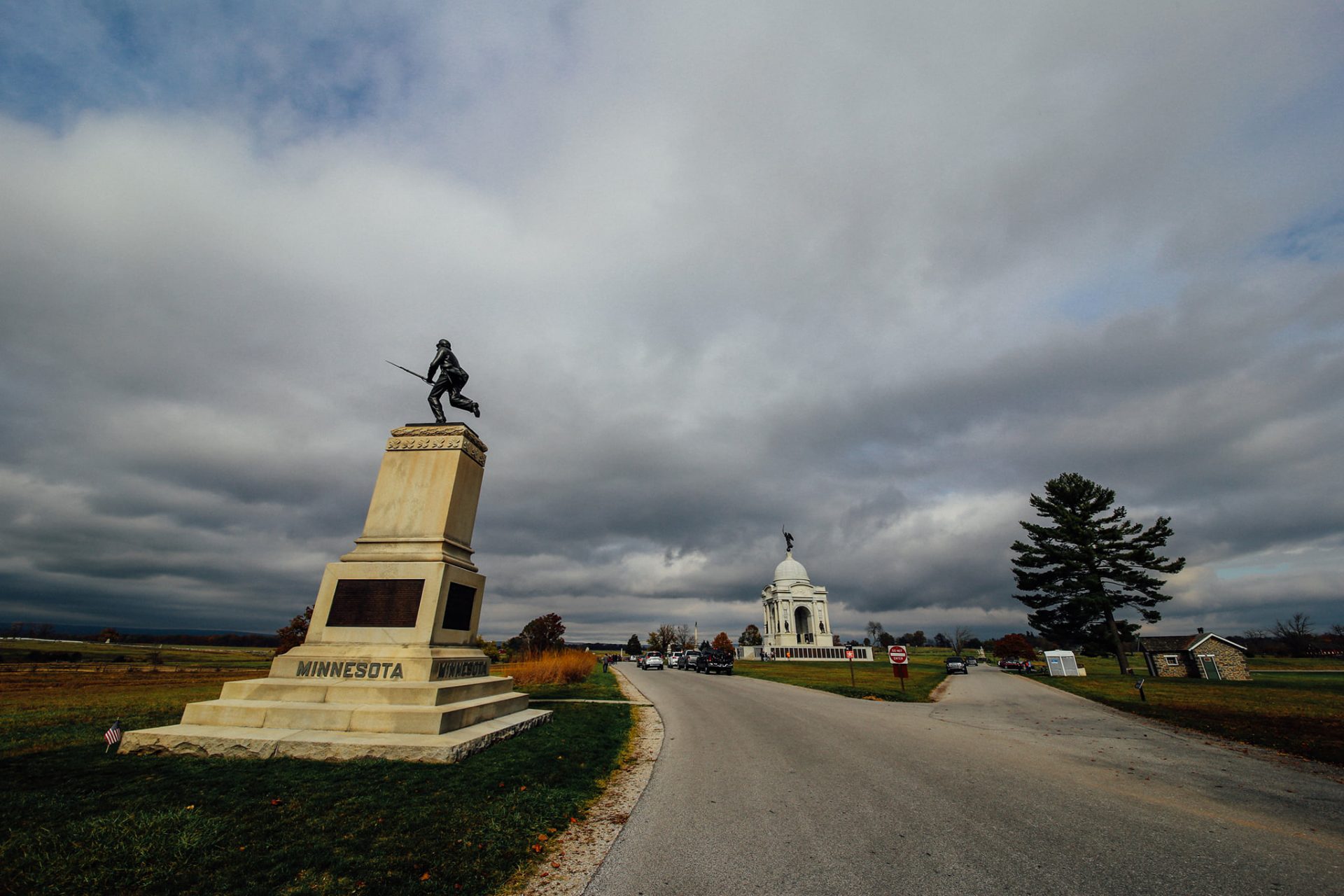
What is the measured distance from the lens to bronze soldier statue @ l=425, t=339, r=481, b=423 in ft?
41.7

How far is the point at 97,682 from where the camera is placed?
26562 millimetres

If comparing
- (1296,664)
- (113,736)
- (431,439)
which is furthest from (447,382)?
(1296,664)

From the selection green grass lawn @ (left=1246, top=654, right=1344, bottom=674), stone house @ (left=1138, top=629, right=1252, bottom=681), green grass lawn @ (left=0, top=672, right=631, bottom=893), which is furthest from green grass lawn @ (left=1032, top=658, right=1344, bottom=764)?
green grass lawn @ (left=1246, top=654, right=1344, bottom=674)

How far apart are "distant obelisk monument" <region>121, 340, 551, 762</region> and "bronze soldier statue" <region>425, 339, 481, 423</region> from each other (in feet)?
0.16

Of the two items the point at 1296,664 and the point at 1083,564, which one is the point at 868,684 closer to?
the point at 1083,564

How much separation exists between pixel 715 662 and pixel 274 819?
3624cm

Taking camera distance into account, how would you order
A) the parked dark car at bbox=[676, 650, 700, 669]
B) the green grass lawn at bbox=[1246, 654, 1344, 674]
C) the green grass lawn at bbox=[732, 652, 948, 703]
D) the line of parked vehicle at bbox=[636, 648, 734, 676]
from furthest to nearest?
the green grass lawn at bbox=[1246, 654, 1344, 674] → the parked dark car at bbox=[676, 650, 700, 669] → the line of parked vehicle at bbox=[636, 648, 734, 676] → the green grass lawn at bbox=[732, 652, 948, 703]

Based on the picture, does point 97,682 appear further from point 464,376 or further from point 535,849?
point 535,849

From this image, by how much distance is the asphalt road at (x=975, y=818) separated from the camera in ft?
13.4

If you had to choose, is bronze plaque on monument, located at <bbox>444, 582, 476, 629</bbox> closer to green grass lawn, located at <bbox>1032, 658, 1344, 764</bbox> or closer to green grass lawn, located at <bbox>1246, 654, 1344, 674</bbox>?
green grass lawn, located at <bbox>1032, 658, 1344, 764</bbox>

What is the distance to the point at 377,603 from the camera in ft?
33.1

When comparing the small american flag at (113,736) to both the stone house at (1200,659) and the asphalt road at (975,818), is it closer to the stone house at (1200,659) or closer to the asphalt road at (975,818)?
the asphalt road at (975,818)

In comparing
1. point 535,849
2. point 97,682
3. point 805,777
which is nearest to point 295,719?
point 535,849

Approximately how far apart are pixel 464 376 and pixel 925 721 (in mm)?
13868
